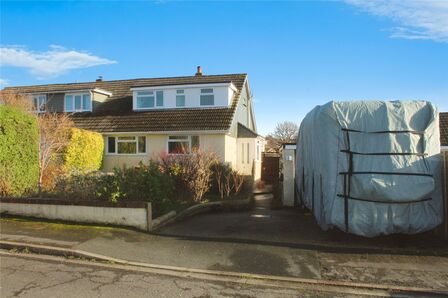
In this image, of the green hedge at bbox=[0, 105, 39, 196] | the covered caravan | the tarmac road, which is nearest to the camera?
the tarmac road

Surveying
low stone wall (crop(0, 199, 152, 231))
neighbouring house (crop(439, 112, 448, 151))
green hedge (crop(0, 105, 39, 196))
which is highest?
neighbouring house (crop(439, 112, 448, 151))

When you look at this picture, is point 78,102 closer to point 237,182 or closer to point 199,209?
point 237,182

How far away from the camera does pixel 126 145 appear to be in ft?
69.7

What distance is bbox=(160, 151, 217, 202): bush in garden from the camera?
43.5ft

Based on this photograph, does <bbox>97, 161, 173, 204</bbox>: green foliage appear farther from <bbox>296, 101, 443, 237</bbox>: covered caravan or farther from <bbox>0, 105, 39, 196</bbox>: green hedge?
<bbox>296, 101, 443, 237</bbox>: covered caravan

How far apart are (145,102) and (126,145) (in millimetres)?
2942

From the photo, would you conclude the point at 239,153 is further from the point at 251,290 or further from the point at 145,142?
the point at 251,290

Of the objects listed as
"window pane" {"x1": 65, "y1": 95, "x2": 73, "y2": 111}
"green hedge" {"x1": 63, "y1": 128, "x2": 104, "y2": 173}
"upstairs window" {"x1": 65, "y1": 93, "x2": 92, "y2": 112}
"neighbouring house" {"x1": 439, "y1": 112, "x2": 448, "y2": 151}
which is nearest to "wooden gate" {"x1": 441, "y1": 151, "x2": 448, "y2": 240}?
"green hedge" {"x1": 63, "y1": 128, "x2": 104, "y2": 173}

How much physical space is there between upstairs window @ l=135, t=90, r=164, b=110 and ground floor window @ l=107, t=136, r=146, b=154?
2300 mm

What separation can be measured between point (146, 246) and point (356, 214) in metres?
4.47

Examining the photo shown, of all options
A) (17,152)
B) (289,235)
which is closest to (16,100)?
(17,152)

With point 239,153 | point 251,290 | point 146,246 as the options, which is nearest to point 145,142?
point 239,153

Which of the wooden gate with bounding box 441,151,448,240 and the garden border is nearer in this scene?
the wooden gate with bounding box 441,151,448,240

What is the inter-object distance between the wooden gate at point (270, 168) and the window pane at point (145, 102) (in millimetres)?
8384
